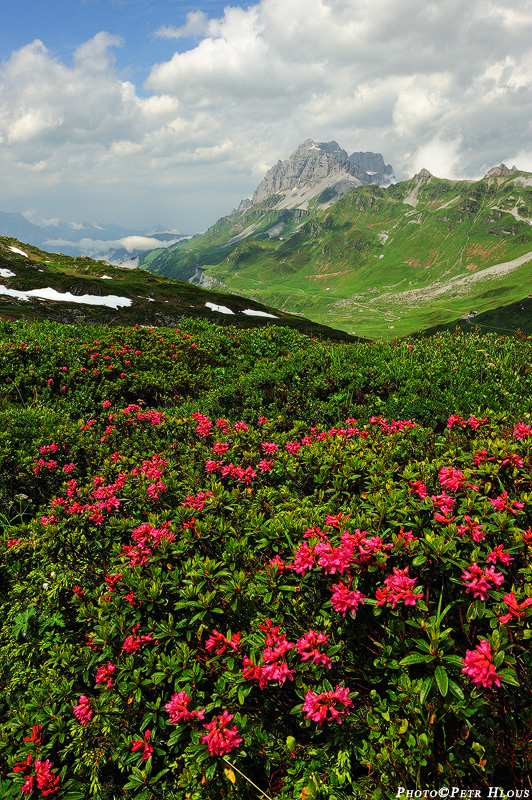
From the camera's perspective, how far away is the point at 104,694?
308 cm

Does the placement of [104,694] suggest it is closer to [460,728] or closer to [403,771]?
[403,771]

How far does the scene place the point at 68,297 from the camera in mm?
53219

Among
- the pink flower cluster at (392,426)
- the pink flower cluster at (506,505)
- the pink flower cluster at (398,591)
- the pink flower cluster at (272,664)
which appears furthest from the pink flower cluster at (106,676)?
the pink flower cluster at (392,426)

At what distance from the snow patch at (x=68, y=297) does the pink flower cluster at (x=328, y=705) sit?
182 feet

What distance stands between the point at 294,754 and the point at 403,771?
716mm

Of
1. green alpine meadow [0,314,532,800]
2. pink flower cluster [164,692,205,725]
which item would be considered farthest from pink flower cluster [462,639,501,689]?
pink flower cluster [164,692,205,725]

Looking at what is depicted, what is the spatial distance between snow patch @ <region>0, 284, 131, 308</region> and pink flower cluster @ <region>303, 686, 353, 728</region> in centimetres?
5555

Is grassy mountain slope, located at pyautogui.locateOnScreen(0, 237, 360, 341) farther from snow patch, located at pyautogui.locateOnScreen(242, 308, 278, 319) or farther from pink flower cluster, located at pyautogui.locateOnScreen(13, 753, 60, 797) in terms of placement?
pink flower cluster, located at pyautogui.locateOnScreen(13, 753, 60, 797)

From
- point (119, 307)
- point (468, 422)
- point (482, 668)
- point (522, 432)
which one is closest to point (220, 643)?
point (482, 668)

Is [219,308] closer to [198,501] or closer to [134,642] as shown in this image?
[198,501]

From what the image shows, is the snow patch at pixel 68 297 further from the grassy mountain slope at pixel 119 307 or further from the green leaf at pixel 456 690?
the green leaf at pixel 456 690

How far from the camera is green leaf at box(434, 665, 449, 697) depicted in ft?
7.37

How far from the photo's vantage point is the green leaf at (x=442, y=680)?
2246mm

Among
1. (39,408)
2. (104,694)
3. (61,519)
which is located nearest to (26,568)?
(61,519)
